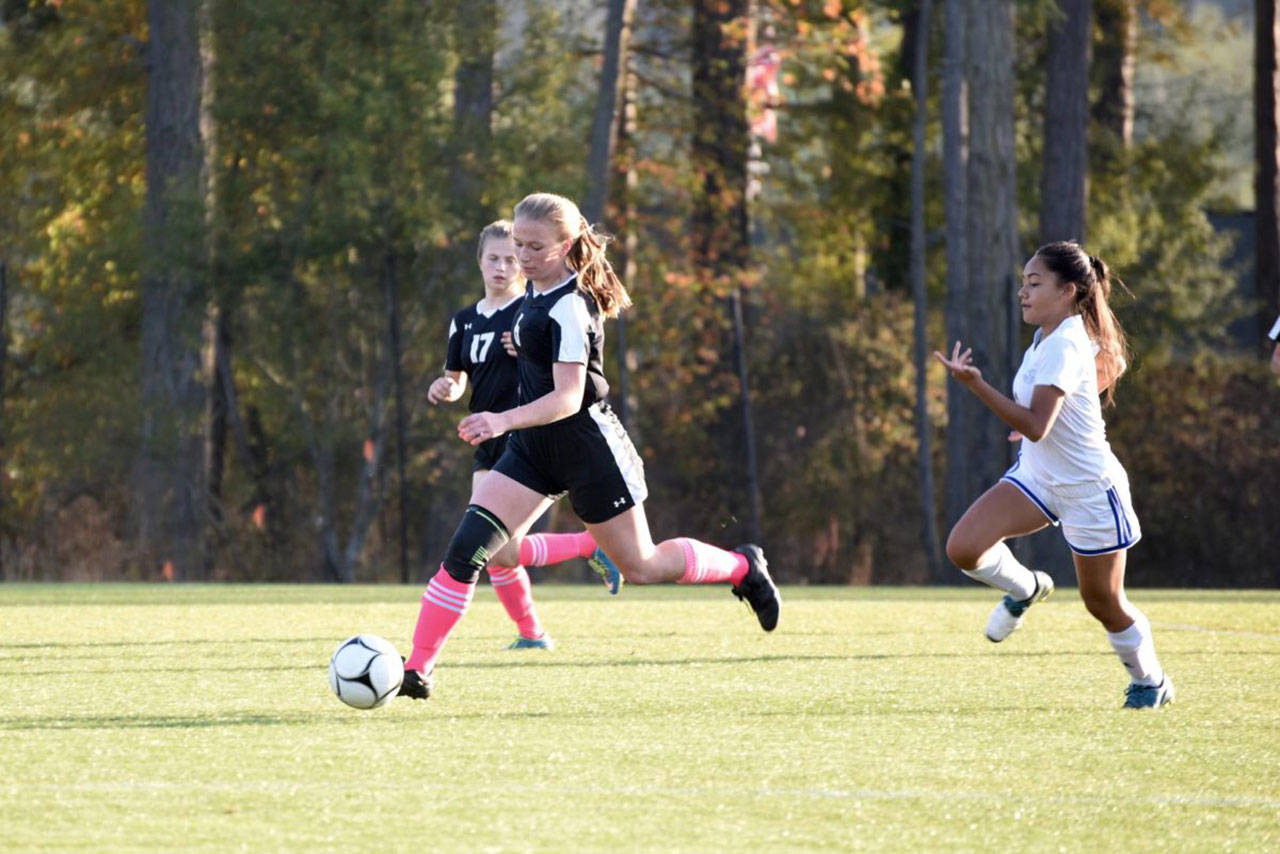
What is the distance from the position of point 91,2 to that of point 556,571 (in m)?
9.18

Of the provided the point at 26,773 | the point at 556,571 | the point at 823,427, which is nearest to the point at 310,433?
the point at 556,571

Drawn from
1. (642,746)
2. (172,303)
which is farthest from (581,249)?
(172,303)

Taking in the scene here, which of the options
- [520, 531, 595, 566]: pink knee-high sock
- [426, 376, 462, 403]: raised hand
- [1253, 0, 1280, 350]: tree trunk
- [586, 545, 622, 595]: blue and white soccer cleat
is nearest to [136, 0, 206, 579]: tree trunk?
[586, 545, 622, 595]: blue and white soccer cleat

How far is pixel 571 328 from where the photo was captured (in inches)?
267

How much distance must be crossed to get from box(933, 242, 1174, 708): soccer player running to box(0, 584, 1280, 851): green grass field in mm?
334

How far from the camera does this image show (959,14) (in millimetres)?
21188

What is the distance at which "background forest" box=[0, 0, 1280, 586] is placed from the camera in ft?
72.8

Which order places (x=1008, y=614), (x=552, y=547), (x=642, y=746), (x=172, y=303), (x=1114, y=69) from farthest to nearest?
1. (x=1114, y=69)
2. (x=172, y=303)
3. (x=552, y=547)
4. (x=1008, y=614)
5. (x=642, y=746)

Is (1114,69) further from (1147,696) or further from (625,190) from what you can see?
(1147,696)

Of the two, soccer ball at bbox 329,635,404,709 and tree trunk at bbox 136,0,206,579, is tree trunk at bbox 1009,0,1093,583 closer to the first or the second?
tree trunk at bbox 136,0,206,579

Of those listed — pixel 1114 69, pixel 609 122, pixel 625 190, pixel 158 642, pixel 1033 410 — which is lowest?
pixel 158 642

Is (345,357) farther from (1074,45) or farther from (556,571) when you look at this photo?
(1074,45)

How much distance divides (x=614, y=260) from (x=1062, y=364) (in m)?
21.2

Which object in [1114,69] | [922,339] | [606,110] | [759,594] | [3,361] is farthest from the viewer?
[1114,69]
